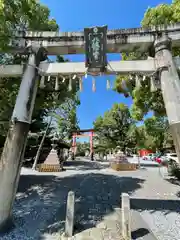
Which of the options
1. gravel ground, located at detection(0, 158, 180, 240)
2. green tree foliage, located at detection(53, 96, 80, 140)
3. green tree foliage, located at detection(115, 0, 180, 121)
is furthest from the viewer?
green tree foliage, located at detection(53, 96, 80, 140)

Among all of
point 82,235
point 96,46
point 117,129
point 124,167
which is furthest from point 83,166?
point 96,46

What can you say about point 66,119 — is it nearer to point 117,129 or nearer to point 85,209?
point 117,129

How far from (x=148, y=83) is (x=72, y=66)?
4.20 meters

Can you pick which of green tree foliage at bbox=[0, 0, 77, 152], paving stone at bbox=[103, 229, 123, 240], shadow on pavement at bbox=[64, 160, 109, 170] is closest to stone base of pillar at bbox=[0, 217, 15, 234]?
paving stone at bbox=[103, 229, 123, 240]

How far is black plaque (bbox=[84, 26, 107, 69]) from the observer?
4.95 m

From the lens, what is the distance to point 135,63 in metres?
5.04

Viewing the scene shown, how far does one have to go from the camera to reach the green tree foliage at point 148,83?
711cm

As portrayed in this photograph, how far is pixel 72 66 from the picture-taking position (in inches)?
201

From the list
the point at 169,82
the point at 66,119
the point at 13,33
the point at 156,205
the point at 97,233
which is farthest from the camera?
the point at 66,119

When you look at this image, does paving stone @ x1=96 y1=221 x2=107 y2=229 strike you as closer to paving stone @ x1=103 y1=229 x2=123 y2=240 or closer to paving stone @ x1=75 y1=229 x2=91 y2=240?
paving stone @ x1=103 y1=229 x2=123 y2=240

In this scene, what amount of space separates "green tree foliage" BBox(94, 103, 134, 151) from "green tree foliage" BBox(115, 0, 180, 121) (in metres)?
16.0

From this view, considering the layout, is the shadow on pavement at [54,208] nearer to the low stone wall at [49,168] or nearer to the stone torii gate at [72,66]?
the stone torii gate at [72,66]

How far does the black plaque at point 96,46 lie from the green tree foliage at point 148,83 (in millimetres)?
1340

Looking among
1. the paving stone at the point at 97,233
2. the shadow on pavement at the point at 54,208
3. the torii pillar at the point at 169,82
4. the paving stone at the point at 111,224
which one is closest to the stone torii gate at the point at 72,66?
the torii pillar at the point at 169,82
